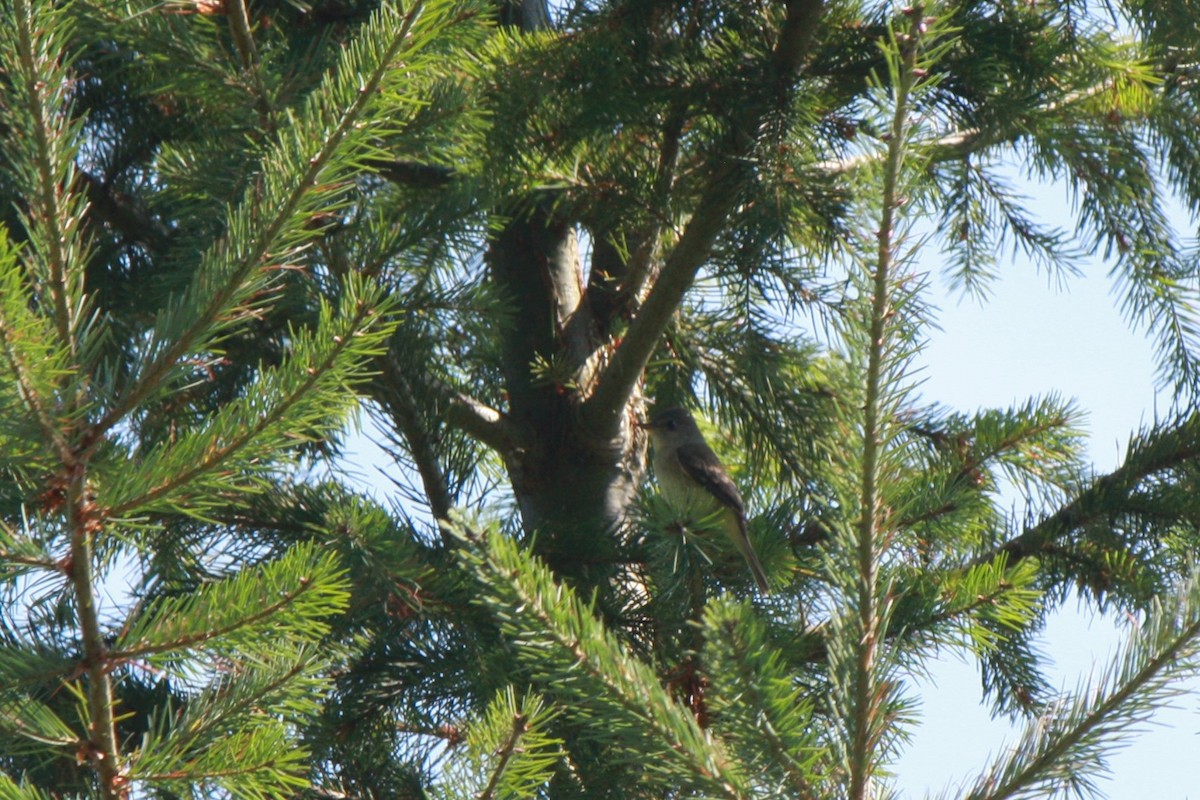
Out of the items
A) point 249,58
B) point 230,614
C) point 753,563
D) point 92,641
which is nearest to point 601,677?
point 230,614

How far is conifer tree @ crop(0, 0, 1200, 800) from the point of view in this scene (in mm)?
1342

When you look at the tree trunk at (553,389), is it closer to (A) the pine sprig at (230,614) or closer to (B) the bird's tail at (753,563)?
(B) the bird's tail at (753,563)

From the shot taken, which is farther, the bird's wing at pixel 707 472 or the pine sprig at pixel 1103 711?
the bird's wing at pixel 707 472

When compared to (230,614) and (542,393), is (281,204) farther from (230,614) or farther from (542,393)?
(542,393)

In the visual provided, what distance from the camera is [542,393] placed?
392 cm

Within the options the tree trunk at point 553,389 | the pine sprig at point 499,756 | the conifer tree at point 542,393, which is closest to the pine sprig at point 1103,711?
the conifer tree at point 542,393

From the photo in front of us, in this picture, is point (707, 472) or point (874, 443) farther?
point (707, 472)

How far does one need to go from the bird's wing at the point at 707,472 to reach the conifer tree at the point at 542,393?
0.38ft

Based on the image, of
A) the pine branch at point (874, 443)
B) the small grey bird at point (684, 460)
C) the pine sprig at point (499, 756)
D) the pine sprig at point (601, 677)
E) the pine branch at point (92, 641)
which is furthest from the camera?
the small grey bird at point (684, 460)

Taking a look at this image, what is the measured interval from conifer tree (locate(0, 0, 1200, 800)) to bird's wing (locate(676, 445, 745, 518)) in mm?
117

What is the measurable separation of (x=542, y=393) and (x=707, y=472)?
0.61 m

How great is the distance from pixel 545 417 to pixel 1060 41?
186 centimetres

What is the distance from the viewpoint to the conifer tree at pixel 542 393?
52.8 inches

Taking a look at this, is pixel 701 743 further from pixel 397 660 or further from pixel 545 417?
pixel 545 417
